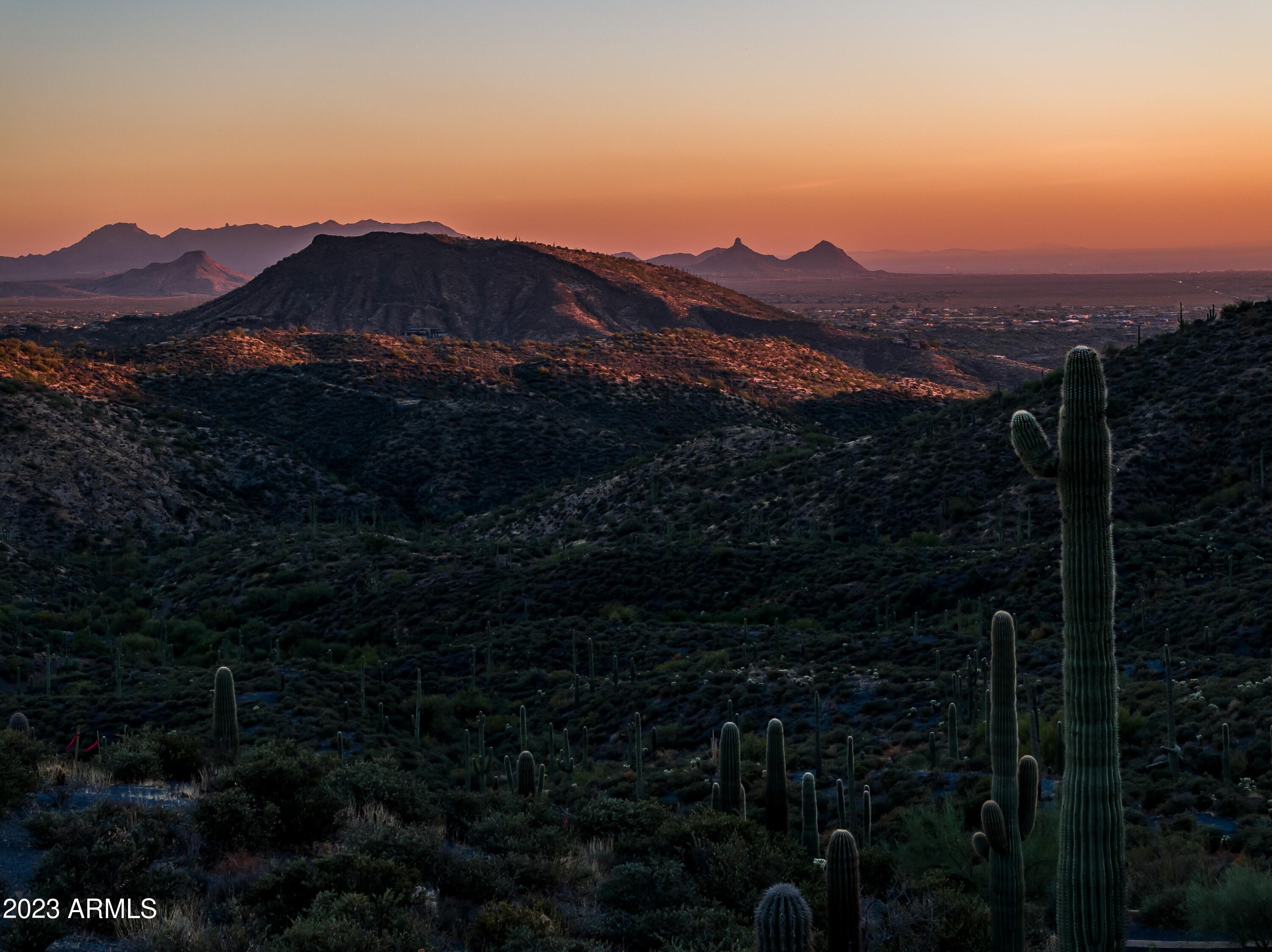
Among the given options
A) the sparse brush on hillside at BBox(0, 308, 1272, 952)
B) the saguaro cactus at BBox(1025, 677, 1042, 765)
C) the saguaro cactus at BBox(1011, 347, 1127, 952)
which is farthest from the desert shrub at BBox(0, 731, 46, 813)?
the saguaro cactus at BBox(1025, 677, 1042, 765)

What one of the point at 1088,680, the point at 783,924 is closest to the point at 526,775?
the point at 783,924

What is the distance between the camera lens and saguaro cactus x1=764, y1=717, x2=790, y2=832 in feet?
43.2

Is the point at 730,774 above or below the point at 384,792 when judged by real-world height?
below

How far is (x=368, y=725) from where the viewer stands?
23.8 metres

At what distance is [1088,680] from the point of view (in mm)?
7734

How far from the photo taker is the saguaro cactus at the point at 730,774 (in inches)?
527

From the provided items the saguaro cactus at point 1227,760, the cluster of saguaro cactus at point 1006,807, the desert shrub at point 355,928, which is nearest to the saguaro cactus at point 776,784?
the cluster of saguaro cactus at point 1006,807

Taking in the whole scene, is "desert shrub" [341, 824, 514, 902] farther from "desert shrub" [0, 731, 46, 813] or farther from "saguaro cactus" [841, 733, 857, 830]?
"saguaro cactus" [841, 733, 857, 830]

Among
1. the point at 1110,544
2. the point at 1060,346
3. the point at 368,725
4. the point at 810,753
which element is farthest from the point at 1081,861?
the point at 1060,346

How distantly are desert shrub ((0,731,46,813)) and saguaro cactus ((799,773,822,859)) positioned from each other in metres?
8.10

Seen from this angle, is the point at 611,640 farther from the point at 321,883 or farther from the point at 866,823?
the point at 321,883

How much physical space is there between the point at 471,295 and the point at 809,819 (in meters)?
126

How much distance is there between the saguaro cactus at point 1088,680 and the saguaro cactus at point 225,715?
11384mm

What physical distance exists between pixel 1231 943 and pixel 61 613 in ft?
113
